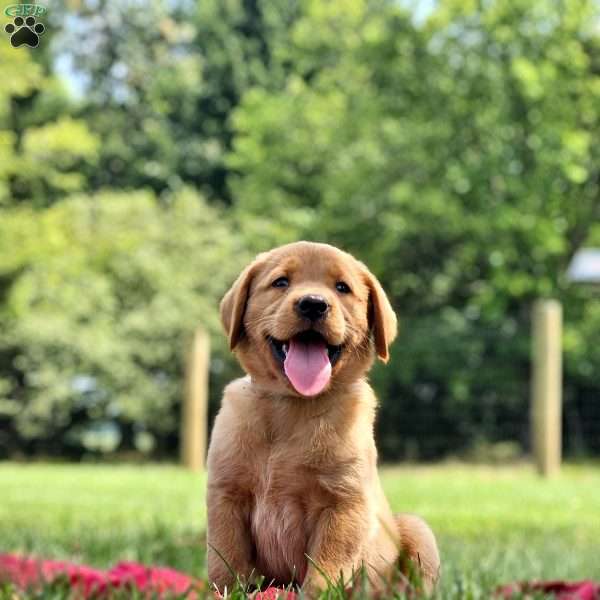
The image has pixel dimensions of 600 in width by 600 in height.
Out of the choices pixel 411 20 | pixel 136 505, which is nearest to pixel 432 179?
pixel 411 20

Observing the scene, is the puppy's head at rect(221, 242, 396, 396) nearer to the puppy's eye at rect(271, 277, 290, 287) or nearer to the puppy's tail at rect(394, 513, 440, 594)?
the puppy's eye at rect(271, 277, 290, 287)

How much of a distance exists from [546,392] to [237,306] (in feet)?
34.0

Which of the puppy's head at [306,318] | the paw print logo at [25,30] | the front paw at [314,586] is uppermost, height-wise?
the paw print logo at [25,30]

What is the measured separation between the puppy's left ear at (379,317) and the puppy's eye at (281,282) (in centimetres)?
22

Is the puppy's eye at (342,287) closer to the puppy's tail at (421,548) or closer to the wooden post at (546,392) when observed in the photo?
the puppy's tail at (421,548)

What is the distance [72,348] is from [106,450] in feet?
7.44

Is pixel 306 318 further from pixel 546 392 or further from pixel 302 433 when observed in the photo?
pixel 546 392

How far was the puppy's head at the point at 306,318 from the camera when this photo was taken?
2.54 m

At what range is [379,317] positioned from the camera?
274 cm

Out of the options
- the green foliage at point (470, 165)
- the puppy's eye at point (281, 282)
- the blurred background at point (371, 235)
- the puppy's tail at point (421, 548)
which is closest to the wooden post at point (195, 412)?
the blurred background at point (371, 235)

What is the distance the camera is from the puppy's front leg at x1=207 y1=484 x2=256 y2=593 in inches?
98.8

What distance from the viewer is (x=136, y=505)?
834 cm

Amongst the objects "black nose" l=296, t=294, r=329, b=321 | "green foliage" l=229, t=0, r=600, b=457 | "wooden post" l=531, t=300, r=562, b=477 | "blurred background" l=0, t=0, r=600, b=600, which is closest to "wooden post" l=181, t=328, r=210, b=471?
"blurred background" l=0, t=0, r=600, b=600

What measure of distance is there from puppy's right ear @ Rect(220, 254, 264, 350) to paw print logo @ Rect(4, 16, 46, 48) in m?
1.23
